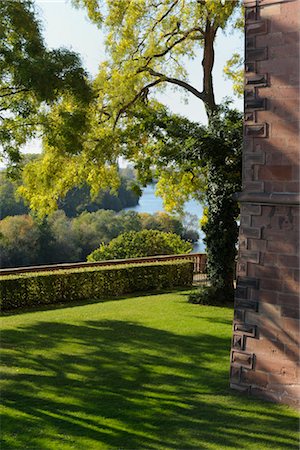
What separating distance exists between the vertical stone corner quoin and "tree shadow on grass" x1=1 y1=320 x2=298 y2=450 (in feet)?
1.62

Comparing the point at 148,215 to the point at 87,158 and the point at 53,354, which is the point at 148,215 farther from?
Answer: the point at 53,354

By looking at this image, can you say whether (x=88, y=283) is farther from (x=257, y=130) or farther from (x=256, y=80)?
(x=256, y=80)

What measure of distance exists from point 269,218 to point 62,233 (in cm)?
2766

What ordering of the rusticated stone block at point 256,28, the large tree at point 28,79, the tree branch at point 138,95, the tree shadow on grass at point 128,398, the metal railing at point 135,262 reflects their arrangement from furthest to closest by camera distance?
the metal railing at point 135,262, the tree branch at point 138,95, the large tree at point 28,79, the rusticated stone block at point 256,28, the tree shadow on grass at point 128,398

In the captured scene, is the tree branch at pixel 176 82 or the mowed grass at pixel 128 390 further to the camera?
the tree branch at pixel 176 82

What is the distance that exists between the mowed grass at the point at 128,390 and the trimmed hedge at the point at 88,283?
6.44 ft

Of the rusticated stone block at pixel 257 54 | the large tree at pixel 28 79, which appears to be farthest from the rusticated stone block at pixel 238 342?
the large tree at pixel 28 79

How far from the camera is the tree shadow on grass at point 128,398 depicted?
5918 mm

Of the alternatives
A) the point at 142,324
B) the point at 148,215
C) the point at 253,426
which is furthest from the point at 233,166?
the point at 148,215

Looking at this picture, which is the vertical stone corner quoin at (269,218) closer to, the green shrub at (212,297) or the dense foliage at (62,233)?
the green shrub at (212,297)

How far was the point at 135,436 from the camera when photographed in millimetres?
5953

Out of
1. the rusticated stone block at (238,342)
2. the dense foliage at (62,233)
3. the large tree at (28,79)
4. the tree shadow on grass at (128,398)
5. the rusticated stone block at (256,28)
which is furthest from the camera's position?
the dense foliage at (62,233)

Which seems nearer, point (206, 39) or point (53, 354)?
point (53, 354)

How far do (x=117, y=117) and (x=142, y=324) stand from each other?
633 centimetres
